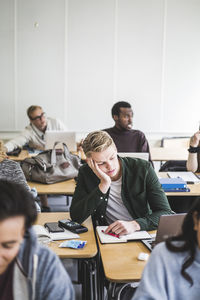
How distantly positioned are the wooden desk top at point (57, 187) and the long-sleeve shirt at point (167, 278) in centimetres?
191

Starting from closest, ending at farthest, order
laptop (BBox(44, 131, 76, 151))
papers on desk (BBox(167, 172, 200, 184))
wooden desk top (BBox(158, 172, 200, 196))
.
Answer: wooden desk top (BBox(158, 172, 200, 196)) → papers on desk (BBox(167, 172, 200, 184)) → laptop (BBox(44, 131, 76, 151))

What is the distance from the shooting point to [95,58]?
6227mm

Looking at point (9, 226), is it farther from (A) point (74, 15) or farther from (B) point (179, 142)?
(A) point (74, 15)

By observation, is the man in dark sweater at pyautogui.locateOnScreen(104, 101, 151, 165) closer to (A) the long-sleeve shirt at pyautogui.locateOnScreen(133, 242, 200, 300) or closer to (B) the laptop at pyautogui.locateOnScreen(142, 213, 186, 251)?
(B) the laptop at pyautogui.locateOnScreen(142, 213, 186, 251)

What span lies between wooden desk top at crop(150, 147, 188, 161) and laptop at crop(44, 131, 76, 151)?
3.17 feet

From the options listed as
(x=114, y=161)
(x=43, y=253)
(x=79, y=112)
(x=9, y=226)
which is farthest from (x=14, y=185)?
(x=79, y=112)

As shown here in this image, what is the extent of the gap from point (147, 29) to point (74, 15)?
120cm

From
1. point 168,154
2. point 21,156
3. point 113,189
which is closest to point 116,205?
point 113,189

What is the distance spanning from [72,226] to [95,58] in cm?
450

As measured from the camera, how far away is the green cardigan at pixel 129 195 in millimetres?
2244

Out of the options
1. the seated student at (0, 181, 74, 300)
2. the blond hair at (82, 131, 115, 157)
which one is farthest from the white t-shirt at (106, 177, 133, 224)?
the seated student at (0, 181, 74, 300)

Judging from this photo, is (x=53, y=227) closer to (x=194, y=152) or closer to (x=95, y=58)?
(x=194, y=152)

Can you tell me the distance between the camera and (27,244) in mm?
1181

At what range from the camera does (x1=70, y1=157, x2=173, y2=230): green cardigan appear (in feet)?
7.36
